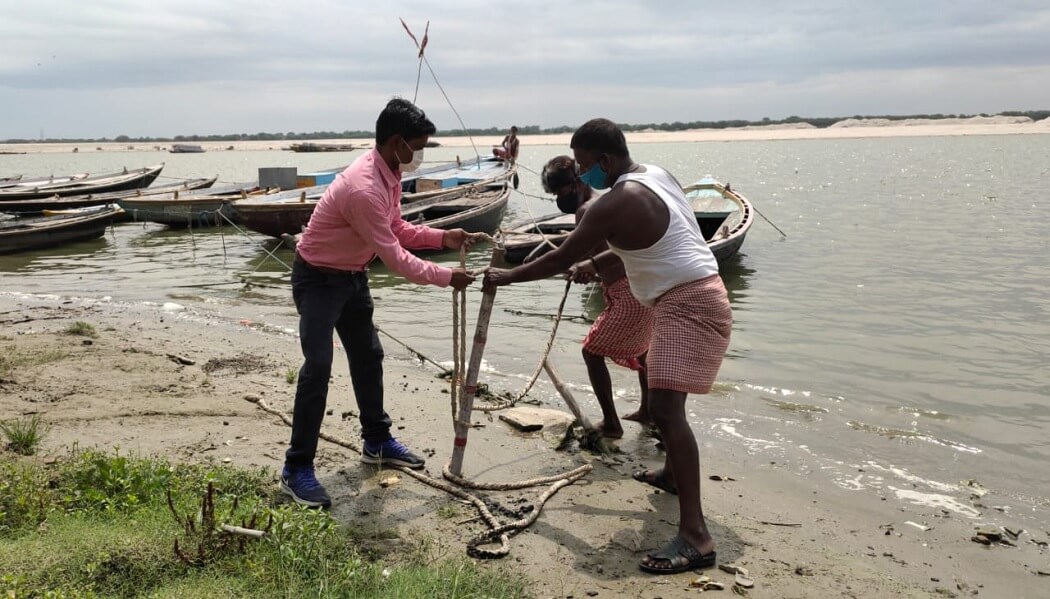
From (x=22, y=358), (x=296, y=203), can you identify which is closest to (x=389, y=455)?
(x=22, y=358)

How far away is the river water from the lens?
5520 mm

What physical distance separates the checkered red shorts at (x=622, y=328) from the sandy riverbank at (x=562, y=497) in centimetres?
69

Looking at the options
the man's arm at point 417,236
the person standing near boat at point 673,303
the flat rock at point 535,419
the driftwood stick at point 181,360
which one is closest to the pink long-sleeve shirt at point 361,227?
the man's arm at point 417,236

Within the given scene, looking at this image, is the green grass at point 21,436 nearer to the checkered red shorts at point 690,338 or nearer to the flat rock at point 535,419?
the flat rock at point 535,419

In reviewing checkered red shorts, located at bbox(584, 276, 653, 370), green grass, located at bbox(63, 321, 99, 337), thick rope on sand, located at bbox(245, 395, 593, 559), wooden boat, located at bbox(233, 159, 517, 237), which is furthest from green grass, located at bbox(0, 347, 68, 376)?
wooden boat, located at bbox(233, 159, 517, 237)

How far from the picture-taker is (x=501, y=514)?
3877 mm

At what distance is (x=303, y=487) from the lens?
3.76 meters

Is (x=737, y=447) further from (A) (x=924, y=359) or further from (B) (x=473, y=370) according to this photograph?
(A) (x=924, y=359)

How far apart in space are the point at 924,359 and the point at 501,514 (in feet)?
19.7

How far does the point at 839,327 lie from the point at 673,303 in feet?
22.0

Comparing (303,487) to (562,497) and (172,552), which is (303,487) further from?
(562,497)

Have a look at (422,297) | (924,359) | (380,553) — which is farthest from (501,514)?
(422,297)

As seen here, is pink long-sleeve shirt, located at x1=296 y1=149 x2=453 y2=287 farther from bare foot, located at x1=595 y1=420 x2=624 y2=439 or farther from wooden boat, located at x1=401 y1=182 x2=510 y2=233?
wooden boat, located at x1=401 y1=182 x2=510 y2=233

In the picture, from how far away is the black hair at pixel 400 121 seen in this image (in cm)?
369
